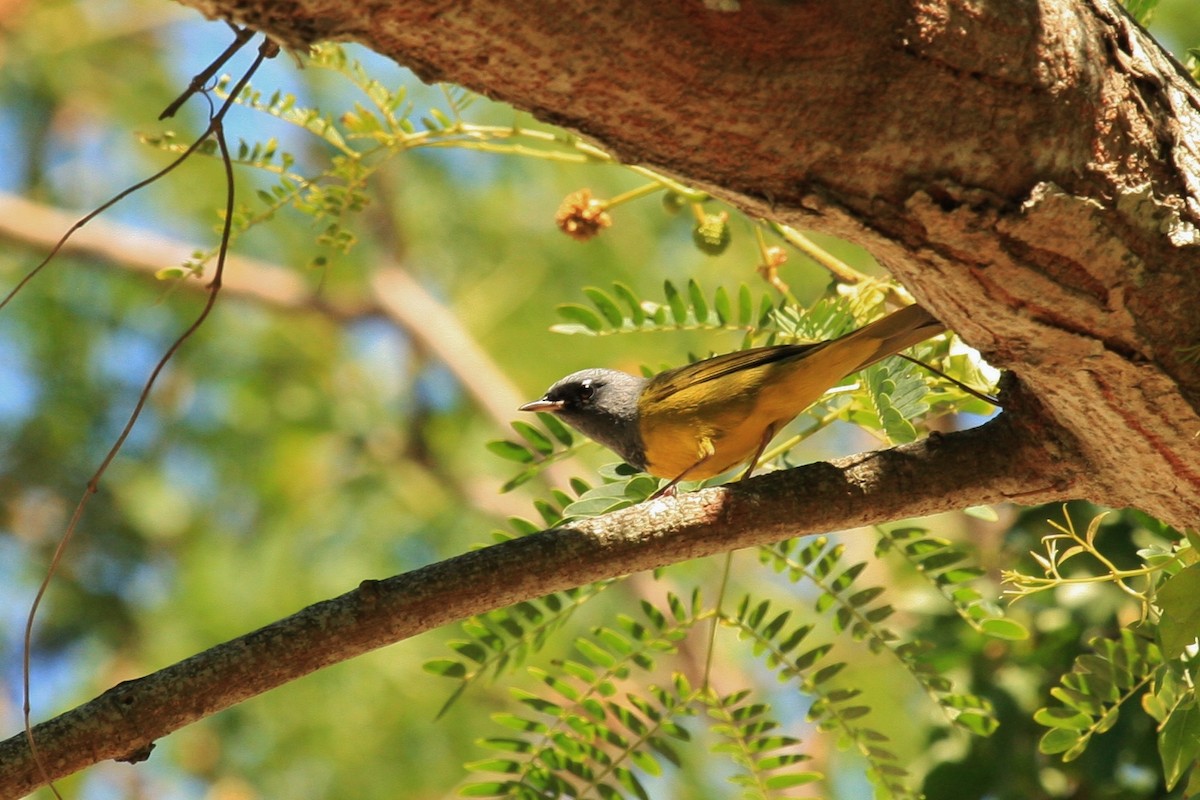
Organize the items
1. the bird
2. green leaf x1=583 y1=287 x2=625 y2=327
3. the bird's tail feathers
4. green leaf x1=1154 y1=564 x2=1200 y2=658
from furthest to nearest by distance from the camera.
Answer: green leaf x1=583 y1=287 x2=625 y2=327 < the bird < the bird's tail feathers < green leaf x1=1154 y1=564 x2=1200 y2=658

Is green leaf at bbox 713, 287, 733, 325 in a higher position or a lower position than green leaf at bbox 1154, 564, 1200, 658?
higher

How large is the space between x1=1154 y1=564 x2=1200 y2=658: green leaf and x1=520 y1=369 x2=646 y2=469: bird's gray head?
1459mm

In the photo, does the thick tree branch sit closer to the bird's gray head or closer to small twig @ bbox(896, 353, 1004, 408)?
small twig @ bbox(896, 353, 1004, 408)

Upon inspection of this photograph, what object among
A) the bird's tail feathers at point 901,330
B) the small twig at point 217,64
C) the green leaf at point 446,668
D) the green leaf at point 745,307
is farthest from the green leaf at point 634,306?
the small twig at point 217,64

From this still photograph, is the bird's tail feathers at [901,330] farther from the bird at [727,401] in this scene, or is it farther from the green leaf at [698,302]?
the green leaf at [698,302]

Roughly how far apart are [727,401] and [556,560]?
1.12 m

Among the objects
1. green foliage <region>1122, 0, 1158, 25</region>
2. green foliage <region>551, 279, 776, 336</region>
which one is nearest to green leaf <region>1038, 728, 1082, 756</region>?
green foliage <region>551, 279, 776, 336</region>

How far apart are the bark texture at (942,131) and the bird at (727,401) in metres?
0.58

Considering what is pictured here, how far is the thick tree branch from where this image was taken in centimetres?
199

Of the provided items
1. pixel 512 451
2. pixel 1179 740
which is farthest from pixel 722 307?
Result: pixel 1179 740

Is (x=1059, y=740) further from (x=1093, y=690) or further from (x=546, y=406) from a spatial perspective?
(x=546, y=406)

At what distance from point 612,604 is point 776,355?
15.8ft

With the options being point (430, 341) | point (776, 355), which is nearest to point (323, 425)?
point (430, 341)

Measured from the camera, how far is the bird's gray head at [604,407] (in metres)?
3.41
